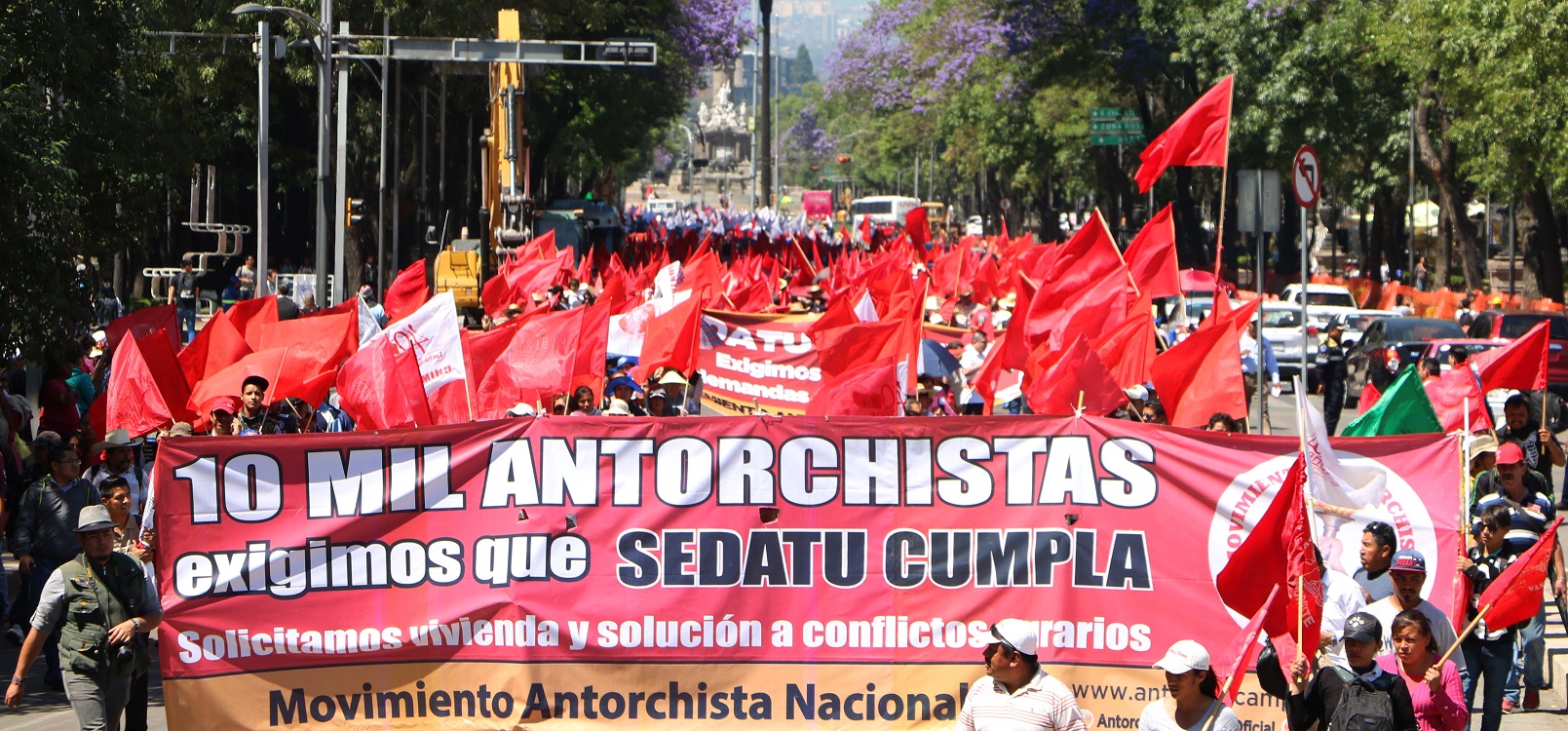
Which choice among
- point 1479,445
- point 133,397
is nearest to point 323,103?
point 133,397

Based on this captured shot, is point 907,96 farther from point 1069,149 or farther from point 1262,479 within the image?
point 1262,479

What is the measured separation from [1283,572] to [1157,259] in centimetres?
862

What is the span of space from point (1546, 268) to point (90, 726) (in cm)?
3365

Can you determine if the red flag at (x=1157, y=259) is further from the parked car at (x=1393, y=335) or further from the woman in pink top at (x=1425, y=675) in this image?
the parked car at (x=1393, y=335)

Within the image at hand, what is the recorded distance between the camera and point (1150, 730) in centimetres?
595

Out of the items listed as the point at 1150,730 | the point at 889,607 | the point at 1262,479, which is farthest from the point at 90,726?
the point at 1262,479

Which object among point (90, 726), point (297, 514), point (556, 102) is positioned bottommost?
point (90, 726)

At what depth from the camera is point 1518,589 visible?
7586 mm

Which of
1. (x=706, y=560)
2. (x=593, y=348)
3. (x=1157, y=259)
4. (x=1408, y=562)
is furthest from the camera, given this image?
(x=1157, y=259)

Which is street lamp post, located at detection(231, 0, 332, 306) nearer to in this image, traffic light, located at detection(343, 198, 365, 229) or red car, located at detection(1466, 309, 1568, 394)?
traffic light, located at detection(343, 198, 365, 229)

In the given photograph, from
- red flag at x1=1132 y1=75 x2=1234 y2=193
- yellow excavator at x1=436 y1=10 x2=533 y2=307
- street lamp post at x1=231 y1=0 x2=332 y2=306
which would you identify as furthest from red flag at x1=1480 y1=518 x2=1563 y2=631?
yellow excavator at x1=436 y1=10 x2=533 y2=307

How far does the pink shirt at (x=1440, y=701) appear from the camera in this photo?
20.9 feet

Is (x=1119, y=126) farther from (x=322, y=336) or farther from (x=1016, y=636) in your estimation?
(x=1016, y=636)

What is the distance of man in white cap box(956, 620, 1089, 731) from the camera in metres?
6.07
